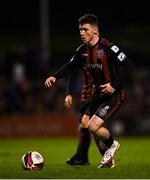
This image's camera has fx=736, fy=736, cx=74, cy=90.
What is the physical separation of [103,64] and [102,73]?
0.14m

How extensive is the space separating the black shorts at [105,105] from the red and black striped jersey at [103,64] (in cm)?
12

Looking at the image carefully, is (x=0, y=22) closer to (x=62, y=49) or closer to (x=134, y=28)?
(x=62, y=49)

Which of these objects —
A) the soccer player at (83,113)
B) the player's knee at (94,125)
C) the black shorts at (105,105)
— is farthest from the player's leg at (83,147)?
the player's knee at (94,125)

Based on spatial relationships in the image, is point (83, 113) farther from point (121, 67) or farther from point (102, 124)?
point (121, 67)

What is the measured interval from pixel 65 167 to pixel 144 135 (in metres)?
10.9

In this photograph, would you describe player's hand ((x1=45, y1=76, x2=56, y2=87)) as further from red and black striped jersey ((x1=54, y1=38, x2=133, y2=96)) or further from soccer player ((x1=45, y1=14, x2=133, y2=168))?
red and black striped jersey ((x1=54, y1=38, x2=133, y2=96))

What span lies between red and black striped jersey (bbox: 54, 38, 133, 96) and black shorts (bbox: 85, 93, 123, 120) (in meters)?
0.12

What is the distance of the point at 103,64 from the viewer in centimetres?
1048

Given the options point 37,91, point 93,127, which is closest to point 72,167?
point 93,127

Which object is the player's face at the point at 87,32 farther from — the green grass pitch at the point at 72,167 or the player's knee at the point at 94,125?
the green grass pitch at the point at 72,167

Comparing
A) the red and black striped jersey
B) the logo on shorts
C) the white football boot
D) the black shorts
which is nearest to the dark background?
the black shorts

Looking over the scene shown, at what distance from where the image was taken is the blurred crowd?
21703 mm

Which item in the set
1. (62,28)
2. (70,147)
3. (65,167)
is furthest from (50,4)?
(65,167)

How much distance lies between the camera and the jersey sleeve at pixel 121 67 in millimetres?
10173
